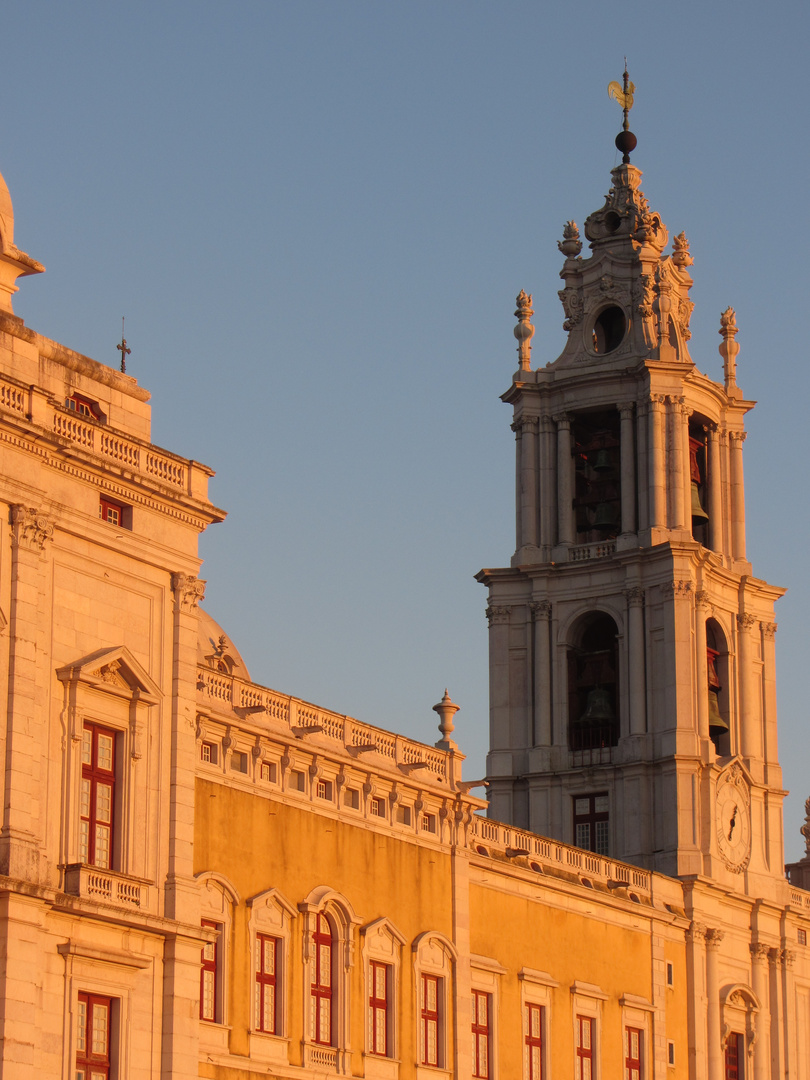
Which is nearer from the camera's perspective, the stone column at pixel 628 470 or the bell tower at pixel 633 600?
the bell tower at pixel 633 600

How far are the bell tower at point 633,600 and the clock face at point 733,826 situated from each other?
75mm

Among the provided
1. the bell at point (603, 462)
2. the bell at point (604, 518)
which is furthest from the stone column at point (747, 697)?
the bell at point (603, 462)

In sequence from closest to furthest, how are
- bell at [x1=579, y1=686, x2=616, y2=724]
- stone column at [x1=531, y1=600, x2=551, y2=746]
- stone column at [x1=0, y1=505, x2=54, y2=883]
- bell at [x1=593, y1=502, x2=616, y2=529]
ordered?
stone column at [x1=0, y1=505, x2=54, y2=883], bell at [x1=579, y1=686, x2=616, y2=724], stone column at [x1=531, y1=600, x2=551, y2=746], bell at [x1=593, y1=502, x2=616, y2=529]

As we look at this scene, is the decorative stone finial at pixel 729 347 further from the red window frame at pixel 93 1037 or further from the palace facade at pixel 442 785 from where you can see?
the red window frame at pixel 93 1037

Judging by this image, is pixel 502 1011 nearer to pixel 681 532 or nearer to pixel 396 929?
pixel 396 929

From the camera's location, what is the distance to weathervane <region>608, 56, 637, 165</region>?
241ft

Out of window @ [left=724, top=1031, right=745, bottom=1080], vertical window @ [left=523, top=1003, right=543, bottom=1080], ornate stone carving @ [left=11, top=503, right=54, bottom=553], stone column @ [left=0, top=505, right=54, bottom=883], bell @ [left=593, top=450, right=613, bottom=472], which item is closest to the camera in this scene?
stone column @ [left=0, top=505, right=54, bottom=883]

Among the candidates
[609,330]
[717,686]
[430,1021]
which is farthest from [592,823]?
[430,1021]

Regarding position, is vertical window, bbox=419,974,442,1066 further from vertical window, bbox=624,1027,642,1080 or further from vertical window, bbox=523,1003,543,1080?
vertical window, bbox=624,1027,642,1080

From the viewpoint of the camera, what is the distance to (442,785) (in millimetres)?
50875

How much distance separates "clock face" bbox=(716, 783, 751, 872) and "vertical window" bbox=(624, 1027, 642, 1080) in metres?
7.74

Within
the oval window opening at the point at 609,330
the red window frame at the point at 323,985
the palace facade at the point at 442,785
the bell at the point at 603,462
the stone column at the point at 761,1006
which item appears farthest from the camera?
the oval window opening at the point at 609,330

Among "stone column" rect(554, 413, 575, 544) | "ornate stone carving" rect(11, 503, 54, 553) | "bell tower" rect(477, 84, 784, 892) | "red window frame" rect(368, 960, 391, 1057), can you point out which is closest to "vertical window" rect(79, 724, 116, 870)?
"ornate stone carving" rect(11, 503, 54, 553)

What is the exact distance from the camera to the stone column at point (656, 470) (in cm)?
6625
